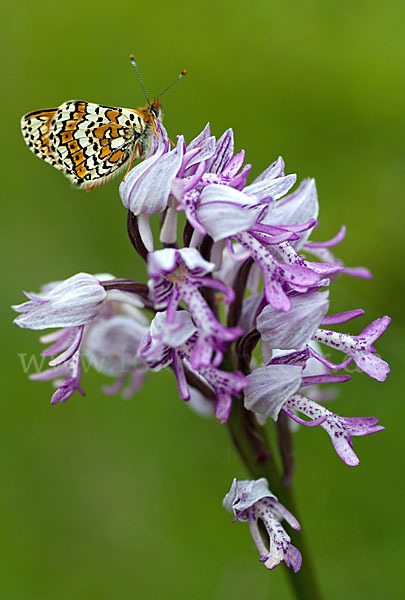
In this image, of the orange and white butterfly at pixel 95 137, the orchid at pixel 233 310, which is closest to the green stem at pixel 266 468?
the orchid at pixel 233 310

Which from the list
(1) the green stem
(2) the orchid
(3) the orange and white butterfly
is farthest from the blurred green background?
(3) the orange and white butterfly

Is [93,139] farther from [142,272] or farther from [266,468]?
[142,272]

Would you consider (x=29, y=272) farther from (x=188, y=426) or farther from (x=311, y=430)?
(x=311, y=430)

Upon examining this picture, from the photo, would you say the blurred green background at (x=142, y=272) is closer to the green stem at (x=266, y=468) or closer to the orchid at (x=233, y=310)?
the green stem at (x=266, y=468)

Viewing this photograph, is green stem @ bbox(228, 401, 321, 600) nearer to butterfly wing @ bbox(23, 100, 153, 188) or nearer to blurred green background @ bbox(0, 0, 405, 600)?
butterfly wing @ bbox(23, 100, 153, 188)

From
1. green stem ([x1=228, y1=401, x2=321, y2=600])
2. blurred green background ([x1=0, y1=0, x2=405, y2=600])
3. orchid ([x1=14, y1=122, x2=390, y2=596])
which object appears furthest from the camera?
blurred green background ([x1=0, y1=0, x2=405, y2=600])

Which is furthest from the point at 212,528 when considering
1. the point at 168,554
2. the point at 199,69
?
the point at 199,69

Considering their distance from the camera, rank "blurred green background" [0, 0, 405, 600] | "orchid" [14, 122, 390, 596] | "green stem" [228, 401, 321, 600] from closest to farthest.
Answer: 1. "orchid" [14, 122, 390, 596]
2. "green stem" [228, 401, 321, 600]
3. "blurred green background" [0, 0, 405, 600]
